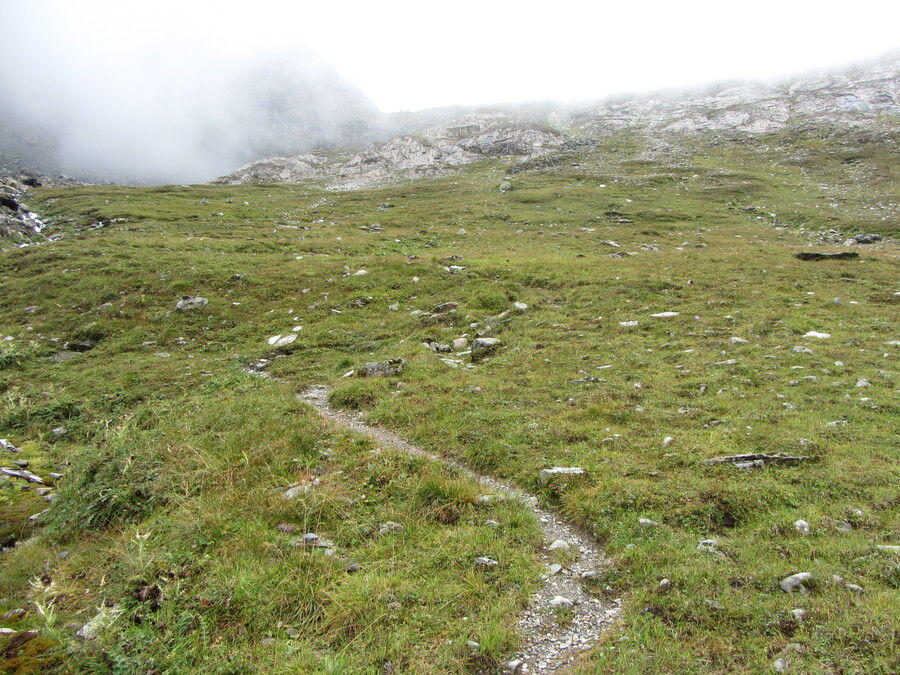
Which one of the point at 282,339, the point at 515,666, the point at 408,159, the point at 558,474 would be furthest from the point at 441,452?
the point at 408,159

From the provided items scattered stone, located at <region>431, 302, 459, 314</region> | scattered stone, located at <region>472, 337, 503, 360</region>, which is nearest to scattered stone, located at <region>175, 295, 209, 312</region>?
scattered stone, located at <region>431, 302, 459, 314</region>

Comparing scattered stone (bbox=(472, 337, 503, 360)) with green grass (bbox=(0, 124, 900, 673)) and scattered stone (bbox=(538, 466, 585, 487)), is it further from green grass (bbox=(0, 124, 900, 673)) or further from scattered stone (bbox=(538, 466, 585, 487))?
scattered stone (bbox=(538, 466, 585, 487))

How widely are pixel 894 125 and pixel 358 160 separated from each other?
418 ft

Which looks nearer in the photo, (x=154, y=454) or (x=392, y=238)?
(x=154, y=454)

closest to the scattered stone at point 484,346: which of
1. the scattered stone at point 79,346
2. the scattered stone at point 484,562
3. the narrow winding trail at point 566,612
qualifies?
the narrow winding trail at point 566,612

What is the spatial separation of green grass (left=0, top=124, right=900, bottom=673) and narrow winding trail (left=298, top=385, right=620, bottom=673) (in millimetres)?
227

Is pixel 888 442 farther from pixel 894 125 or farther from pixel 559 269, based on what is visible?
pixel 894 125

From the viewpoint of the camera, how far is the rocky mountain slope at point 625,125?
366 ft

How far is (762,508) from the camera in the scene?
7.02 m

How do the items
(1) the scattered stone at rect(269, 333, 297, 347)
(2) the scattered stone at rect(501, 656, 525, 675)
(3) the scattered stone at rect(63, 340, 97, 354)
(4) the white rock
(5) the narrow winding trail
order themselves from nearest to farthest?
(2) the scattered stone at rect(501, 656, 525, 675)
(5) the narrow winding trail
(4) the white rock
(1) the scattered stone at rect(269, 333, 297, 347)
(3) the scattered stone at rect(63, 340, 97, 354)

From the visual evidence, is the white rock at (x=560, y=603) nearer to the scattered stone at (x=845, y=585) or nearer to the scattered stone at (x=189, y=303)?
the scattered stone at (x=845, y=585)

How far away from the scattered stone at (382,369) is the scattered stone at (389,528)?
24.5 feet

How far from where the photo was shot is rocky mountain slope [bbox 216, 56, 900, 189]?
112 m

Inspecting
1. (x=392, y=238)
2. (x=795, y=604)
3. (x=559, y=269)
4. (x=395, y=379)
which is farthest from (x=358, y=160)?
(x=795, y=604)
